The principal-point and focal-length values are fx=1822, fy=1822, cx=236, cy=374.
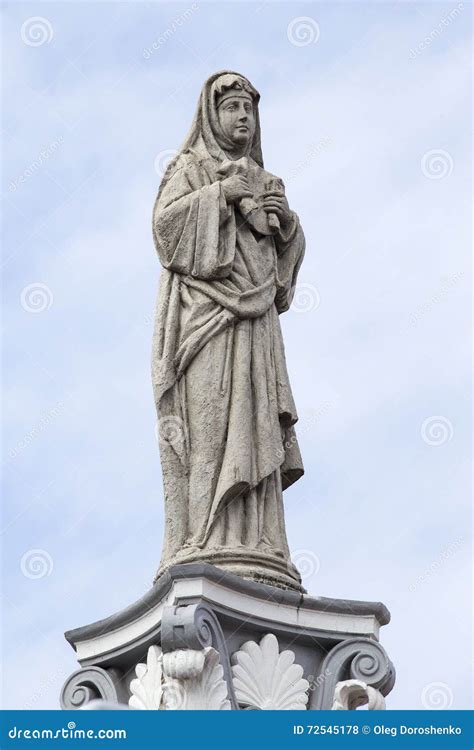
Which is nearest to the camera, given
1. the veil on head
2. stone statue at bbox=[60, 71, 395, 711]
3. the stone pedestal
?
the stone pedestal

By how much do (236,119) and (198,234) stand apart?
1474 mm

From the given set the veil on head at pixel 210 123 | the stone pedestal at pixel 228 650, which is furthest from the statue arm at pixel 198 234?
the stone pedestal at pixel 228 650

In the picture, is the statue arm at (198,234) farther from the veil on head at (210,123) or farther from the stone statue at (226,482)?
the veil on head at (210,123)

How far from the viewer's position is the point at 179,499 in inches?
654

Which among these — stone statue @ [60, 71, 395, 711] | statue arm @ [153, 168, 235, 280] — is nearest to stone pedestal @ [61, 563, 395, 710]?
stone statue @ [60, 71, 395, 711]

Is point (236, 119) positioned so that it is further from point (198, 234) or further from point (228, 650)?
point (228, 650)

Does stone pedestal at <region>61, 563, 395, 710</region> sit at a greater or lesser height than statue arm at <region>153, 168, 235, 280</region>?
lesser

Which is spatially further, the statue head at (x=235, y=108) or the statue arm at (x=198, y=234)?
the statue head at (x=235, y=108)

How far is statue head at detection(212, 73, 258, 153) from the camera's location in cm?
1817

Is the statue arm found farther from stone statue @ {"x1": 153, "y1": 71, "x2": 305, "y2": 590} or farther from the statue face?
the statue face

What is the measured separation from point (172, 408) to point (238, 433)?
2.30 feet

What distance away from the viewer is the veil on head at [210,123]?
715 inches

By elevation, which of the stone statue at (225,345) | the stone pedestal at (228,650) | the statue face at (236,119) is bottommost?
the stone pedestal at (228,650)
